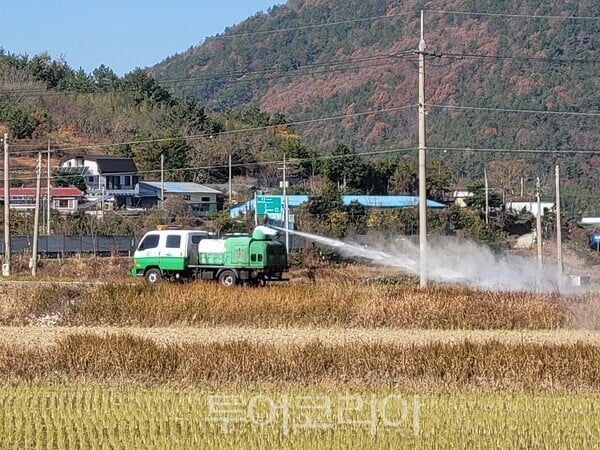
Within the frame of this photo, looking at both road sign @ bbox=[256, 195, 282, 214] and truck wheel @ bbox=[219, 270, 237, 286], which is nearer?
truck wheel @ bbox=[219, 270, 237, 286]

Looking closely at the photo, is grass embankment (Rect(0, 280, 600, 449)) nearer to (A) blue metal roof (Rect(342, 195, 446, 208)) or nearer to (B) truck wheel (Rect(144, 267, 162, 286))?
(B) truck wheel (Rect(144, 267, 162, 286))

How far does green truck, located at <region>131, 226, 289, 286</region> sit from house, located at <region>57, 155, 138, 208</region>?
3215cm

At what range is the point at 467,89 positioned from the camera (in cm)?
14175

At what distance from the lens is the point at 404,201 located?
216 feet

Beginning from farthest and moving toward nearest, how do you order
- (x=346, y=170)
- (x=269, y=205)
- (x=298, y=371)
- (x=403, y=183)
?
(x=403, y=183), (x=346, y=170), (x=269, y=205), (x=298, y=371)

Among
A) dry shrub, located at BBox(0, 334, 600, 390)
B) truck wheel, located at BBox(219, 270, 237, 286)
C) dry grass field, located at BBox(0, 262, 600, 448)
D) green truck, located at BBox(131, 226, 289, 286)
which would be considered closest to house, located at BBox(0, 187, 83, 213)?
green truck, located at BBox(131, 226, 289, 286)

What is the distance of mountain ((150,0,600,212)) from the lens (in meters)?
109

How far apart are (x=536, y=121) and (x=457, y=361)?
349 ft

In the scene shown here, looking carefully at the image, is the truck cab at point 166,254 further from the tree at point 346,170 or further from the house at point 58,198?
the tree at point 346,170

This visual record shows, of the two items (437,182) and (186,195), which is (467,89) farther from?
(186,195)

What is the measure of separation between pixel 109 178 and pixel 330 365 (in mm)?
53209

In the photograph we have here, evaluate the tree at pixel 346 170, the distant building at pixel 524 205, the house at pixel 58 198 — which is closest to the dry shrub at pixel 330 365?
the house at pixel 58 198

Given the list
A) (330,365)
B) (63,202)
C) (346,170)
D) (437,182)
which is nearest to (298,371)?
(330,365)

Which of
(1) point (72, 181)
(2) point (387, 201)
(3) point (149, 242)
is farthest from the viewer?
(1) point (72, 181)
